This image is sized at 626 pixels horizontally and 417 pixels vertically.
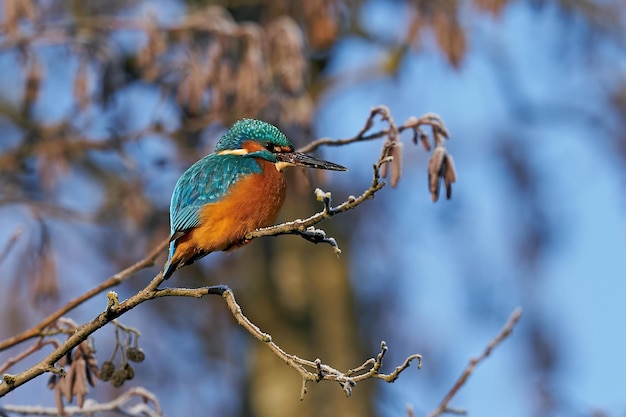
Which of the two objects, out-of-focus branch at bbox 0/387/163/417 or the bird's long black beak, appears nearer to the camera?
the bird's long black beak

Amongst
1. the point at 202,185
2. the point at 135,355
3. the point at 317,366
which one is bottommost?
the point at 317,366

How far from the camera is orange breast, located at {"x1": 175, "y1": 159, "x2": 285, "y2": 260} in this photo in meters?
2.46

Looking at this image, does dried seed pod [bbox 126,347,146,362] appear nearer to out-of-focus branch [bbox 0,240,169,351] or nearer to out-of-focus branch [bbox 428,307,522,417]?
out-of-focus branch [bbox 0,240,169,351]

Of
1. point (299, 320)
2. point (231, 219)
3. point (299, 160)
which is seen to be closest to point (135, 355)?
point (231, 219)

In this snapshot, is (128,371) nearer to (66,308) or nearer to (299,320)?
(66,308)

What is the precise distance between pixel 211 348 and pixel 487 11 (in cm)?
458

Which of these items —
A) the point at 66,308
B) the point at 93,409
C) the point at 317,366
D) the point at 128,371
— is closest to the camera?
the point at 317,366

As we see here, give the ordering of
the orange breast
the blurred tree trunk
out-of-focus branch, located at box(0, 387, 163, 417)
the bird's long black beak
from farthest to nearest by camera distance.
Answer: the blurred tree trunk, out-of-focus branch, located at box(0, 387, 163, 417), the bird's long black beak, the orange breast

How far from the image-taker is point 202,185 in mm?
2572

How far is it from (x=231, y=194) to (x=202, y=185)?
0.34 feet

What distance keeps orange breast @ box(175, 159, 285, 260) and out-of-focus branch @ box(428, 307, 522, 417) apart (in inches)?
26.7

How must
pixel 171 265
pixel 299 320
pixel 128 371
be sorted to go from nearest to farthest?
pixel 171 265 < pixel 128 371 < pixel 299 320

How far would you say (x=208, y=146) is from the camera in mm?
4980

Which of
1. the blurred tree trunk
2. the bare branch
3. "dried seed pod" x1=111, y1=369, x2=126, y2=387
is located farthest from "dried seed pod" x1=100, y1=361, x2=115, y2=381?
the blurred tree trunk
